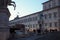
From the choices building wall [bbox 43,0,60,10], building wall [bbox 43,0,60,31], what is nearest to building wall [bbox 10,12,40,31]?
building wall [bbox 43,0,60,10]

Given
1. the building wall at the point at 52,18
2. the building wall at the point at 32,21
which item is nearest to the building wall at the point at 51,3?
the building wall at the point at 52,18

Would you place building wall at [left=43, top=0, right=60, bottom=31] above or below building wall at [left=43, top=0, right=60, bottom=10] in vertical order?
below

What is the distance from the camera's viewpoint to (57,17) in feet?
162

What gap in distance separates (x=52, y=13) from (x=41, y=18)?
21.6 feet

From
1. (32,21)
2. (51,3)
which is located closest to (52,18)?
(51,3)

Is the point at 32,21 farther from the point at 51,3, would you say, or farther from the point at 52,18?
the point at 52,18

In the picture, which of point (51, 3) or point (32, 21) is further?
point (32, 21)

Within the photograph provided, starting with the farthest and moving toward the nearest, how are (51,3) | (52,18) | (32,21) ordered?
(32,21)
(51,3)
(52,18)

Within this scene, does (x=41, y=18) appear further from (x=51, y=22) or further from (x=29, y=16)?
(x=29, y=16)

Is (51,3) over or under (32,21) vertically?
over

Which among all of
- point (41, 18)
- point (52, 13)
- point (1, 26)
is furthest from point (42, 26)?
point (1, 26)

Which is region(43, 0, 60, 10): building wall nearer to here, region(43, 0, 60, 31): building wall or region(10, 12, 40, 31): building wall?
region(43, 0, 60, 31): building wall

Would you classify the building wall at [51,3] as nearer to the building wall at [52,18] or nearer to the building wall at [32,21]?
the building wall at [52,18]

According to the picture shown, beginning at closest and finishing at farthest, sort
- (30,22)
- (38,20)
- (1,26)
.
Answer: (1,26) → (38,20) → (30,22)
